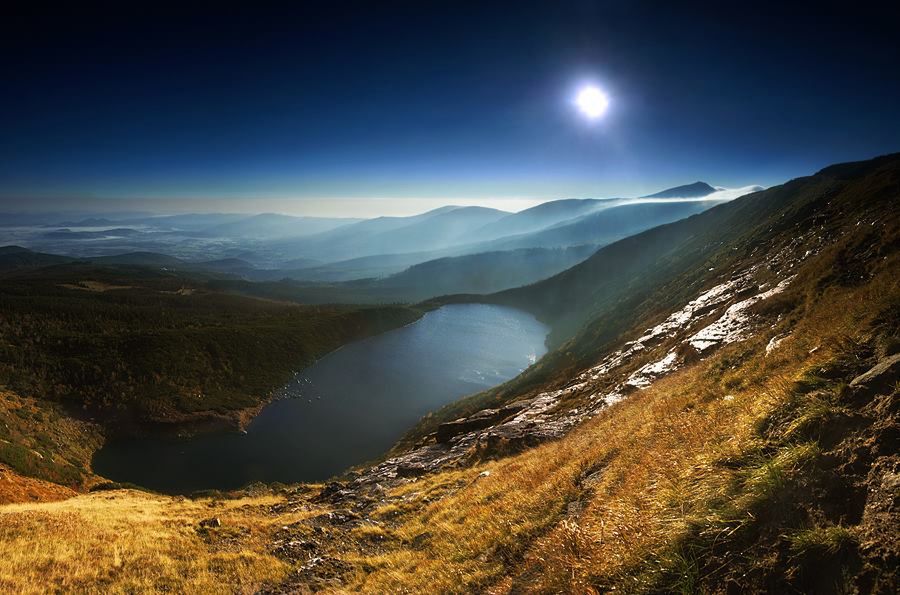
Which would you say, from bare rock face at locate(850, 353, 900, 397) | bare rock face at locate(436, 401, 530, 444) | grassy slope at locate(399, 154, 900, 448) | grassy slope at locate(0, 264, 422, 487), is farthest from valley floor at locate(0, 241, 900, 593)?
grassy slope at locate(0, 264, 422, 487)

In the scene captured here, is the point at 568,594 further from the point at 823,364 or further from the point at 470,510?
the point at 470,510

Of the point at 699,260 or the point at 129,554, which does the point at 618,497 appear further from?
the point at 699,260

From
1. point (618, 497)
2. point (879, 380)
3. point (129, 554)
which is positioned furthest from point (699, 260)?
point (129, 554)

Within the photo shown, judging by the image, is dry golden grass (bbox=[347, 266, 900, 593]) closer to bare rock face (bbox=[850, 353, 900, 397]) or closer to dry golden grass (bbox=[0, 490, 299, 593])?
bare rock face (bbox=[850, 353, 900, 397])

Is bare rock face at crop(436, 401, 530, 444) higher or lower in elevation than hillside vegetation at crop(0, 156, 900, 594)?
lower

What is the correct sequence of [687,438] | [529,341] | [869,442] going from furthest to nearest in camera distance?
1. [529,341]
2. [687,438]
3. [869,442]

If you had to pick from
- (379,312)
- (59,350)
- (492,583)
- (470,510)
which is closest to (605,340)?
(470,510)
